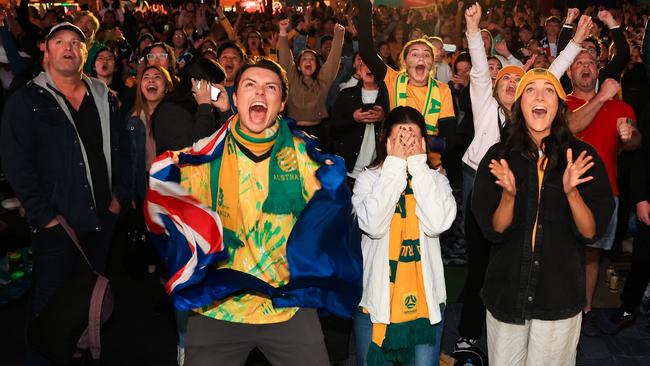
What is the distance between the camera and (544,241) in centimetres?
339

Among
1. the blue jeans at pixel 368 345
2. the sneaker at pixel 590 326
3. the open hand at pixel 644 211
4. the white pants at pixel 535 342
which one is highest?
the open hand at pixel 644 211

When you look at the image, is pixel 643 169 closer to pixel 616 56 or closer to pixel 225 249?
pixel 616 56

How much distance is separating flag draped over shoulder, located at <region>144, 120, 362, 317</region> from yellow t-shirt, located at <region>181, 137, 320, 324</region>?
48mm

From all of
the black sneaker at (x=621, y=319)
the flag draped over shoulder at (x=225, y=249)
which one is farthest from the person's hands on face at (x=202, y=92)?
the black sneaker at (x=621, y=319)

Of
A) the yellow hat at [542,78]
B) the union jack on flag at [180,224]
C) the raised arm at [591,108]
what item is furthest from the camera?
the raised arm at [591,108]

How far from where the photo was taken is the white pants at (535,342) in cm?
345

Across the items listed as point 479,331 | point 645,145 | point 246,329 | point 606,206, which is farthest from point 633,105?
point 246,329

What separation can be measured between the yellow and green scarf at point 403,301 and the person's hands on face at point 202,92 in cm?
142

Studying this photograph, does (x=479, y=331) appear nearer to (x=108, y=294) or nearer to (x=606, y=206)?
(x=606, y=206)

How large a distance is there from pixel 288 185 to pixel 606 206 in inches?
59.0

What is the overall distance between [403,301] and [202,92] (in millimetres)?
1804

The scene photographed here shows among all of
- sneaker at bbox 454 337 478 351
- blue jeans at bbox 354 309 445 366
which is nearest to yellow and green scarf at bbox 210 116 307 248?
blue jeans at bbox 354 309 445 366

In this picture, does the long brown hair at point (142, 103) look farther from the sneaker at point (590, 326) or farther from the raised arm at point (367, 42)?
the sneaker at point (590, 326)

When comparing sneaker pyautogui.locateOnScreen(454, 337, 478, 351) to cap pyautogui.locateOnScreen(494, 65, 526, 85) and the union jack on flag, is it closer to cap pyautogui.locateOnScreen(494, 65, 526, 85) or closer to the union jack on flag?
cap pyautogui.locateOnScreen(494, 65, 526, 85)
